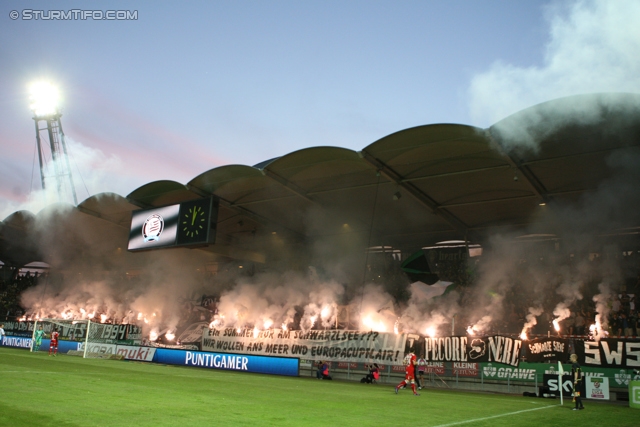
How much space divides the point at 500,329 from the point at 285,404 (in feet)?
61.3

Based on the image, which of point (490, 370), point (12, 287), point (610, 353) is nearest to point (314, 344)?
point (490, 370)

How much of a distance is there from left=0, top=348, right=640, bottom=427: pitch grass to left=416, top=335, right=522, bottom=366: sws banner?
436 cm

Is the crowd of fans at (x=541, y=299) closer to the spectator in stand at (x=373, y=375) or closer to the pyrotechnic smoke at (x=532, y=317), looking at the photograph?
the pyrotechnic smoke at (x=532, y=317)

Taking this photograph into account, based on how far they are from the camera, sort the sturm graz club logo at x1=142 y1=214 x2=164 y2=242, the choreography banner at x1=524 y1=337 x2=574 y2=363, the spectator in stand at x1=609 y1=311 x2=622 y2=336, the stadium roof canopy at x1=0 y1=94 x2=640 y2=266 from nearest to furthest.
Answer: the stadium roof canopy at x1=0 y1=94 x2=640 y2=266 < the choreography banner at x1=524 y1=337 x2=574 y2=363 < the spectator in stand at x1=609 y1=311 x2=622 y2=336 < the sturm graz club logo at x1=142 y1=214 x2=164 y2=242

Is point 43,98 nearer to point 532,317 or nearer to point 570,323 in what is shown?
point 532,317

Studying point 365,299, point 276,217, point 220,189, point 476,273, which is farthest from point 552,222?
point 220,189

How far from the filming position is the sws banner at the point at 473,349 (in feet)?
67.9

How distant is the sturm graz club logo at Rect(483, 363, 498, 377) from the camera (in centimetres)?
2106

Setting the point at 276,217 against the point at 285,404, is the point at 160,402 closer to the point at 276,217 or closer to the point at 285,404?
the point at 285,404

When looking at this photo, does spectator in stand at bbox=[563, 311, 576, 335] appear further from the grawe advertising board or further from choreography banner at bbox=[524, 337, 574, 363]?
the grawe advertising board

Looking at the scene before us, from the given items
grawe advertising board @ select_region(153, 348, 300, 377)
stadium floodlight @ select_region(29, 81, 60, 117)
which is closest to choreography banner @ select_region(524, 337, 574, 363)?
grawe advertising board @ select_region(153, 348, 300, 377)

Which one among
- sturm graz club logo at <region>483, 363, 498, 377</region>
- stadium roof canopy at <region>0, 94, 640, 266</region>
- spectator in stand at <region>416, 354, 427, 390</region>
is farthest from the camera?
spectator in stand at <region>416, 354, 427, 390</region>

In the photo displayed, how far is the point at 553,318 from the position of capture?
26125mm

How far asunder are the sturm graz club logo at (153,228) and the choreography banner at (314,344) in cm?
710
